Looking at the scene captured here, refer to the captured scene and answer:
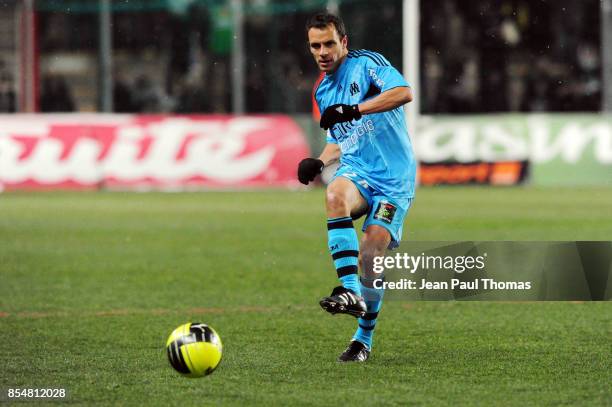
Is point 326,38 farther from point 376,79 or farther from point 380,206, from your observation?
point 380,206

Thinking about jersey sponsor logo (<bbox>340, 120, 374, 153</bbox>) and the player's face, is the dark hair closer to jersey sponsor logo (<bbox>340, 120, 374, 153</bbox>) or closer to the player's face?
the player's face

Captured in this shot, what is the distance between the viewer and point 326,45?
7.24 meters

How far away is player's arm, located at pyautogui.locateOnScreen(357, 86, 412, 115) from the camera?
712 cm

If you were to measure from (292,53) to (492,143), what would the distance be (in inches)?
245

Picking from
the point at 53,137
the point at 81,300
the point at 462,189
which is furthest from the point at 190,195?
the point at 81,300

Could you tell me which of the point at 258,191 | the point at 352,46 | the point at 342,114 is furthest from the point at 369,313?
the point at 352,46

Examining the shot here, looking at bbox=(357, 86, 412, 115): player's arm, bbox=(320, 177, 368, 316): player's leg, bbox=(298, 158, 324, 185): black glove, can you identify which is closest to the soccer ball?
bbox=(320, 177, 368, 316): player's leg

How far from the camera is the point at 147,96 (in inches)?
1046

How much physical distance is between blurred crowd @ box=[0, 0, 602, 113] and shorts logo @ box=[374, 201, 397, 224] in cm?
1825

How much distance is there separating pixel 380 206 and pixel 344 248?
371mm

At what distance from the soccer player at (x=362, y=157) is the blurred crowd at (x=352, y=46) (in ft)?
59.3

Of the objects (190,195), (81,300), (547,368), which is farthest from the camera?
(190,195)

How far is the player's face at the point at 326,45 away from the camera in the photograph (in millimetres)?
7203

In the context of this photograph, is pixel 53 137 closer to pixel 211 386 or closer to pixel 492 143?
pixel 492 143
